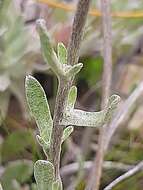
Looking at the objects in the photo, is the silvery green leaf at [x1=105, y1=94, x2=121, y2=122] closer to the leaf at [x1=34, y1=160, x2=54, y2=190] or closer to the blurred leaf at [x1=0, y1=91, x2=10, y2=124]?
the leaf at [x1=34, y1=160, x2=54, y2=190]

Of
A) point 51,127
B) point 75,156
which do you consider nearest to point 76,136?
point 75,156

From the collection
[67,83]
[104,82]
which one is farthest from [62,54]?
[104,82]

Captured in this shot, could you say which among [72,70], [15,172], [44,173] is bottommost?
[15,172]

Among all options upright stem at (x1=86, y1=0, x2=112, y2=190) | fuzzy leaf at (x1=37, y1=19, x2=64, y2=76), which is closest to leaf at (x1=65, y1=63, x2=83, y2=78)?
fuzzy leaf at (x1=37, y1=19, x2=64, y2=76)

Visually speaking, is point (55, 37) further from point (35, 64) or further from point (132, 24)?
point (132, 24)

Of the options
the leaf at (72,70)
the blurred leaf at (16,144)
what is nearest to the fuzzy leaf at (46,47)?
the leaf at (72,70)

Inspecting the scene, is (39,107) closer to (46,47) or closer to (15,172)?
(46,47)
